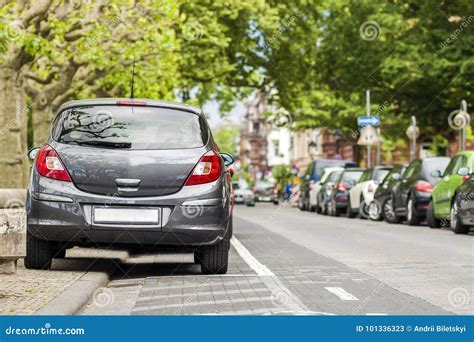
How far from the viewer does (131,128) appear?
39.6 ft

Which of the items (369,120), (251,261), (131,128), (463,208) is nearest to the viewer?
(131,128)

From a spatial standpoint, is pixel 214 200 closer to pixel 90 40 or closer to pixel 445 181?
pixel 445 181

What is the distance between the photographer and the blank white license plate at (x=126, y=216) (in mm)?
11758

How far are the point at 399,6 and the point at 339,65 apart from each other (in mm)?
5301

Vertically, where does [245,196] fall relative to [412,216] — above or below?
below

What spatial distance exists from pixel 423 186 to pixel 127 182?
52.7 ft

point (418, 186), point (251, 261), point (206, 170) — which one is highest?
point (206, 170)

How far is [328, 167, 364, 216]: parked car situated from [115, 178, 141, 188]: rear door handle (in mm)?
24611

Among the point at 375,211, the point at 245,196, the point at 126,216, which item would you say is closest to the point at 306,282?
the point at 126,216

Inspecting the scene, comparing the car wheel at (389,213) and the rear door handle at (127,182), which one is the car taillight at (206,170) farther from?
the car wheel at (389,213)

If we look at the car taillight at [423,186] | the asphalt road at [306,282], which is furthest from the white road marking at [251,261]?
the car taillight at [423,186]

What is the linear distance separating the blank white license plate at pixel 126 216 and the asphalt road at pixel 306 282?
0.61 meters

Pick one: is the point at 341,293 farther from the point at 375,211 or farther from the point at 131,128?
the point at 375,211

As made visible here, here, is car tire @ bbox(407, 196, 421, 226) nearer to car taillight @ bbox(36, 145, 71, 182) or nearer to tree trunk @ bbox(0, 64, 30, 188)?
tree trunk @ bbox(0, 64, 30, 188)
